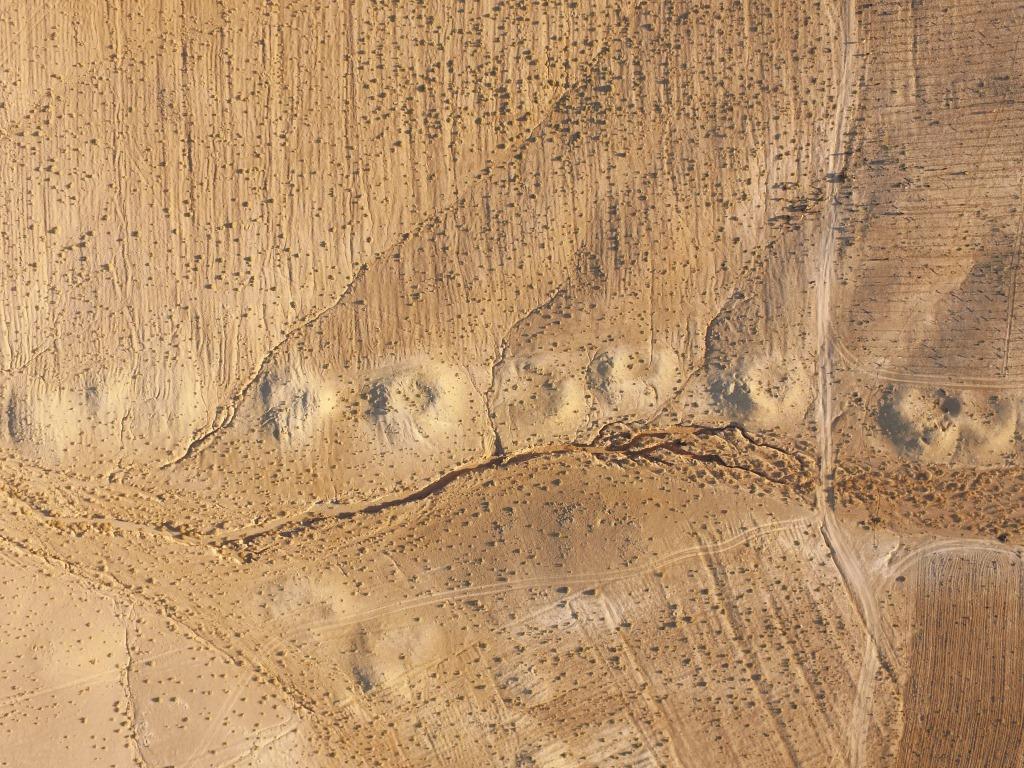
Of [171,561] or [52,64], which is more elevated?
[52,64]

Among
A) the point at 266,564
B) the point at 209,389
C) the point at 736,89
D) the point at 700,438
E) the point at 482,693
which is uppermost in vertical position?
the point at 736,89

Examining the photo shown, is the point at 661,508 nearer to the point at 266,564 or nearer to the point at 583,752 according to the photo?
the point at 583,752

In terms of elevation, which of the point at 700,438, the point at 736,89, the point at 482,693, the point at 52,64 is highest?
the point at 52,64

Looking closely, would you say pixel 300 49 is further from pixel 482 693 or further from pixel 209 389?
pixel 482 693

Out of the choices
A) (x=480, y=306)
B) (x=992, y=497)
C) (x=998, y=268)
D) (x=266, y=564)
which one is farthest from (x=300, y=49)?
(x=992, y=497)

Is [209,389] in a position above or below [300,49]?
below

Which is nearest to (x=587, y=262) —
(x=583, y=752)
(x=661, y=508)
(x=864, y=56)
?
(x=661, y=508)
